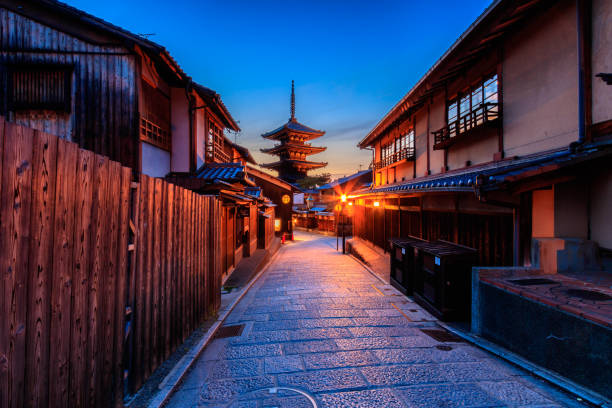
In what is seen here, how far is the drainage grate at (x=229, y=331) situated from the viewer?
5324mm

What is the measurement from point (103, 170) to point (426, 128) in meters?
12.3

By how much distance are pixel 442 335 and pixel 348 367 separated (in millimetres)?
2621

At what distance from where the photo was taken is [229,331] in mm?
5539

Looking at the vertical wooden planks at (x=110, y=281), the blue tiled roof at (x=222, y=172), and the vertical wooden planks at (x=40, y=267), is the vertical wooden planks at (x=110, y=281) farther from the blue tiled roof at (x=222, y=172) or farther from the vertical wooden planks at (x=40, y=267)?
the blue tiled roof at (x=222, y=172)

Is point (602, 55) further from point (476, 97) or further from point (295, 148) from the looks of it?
point (295, 148)

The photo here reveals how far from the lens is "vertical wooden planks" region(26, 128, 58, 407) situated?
2.00 metres

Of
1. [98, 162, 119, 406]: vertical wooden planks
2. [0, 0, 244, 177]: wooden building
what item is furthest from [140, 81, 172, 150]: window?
[98, 162, 119, 406]: vertical wooden planks

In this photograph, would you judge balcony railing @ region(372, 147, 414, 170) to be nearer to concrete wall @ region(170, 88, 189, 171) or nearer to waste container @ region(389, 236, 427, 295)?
waste container @ region(389, 236, 427, 295)

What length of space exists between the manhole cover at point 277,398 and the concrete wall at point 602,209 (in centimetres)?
628

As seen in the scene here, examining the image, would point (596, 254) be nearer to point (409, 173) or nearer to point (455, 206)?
point (455, 206)

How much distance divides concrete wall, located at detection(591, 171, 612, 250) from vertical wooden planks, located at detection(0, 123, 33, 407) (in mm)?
8415

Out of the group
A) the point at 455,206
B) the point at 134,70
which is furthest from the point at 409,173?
the point at 134,70

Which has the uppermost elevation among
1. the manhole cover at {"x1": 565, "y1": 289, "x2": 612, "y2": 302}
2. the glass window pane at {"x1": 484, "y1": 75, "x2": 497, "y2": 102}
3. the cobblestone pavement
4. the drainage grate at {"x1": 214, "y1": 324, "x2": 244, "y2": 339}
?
the glass window pane at {"x1": 484, "y1": 75, "x2": 497, "y2": 102}

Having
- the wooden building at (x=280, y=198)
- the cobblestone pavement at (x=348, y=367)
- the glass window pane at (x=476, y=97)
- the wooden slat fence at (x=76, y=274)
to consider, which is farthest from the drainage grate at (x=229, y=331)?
the wooden building at (x=280, y=198)
